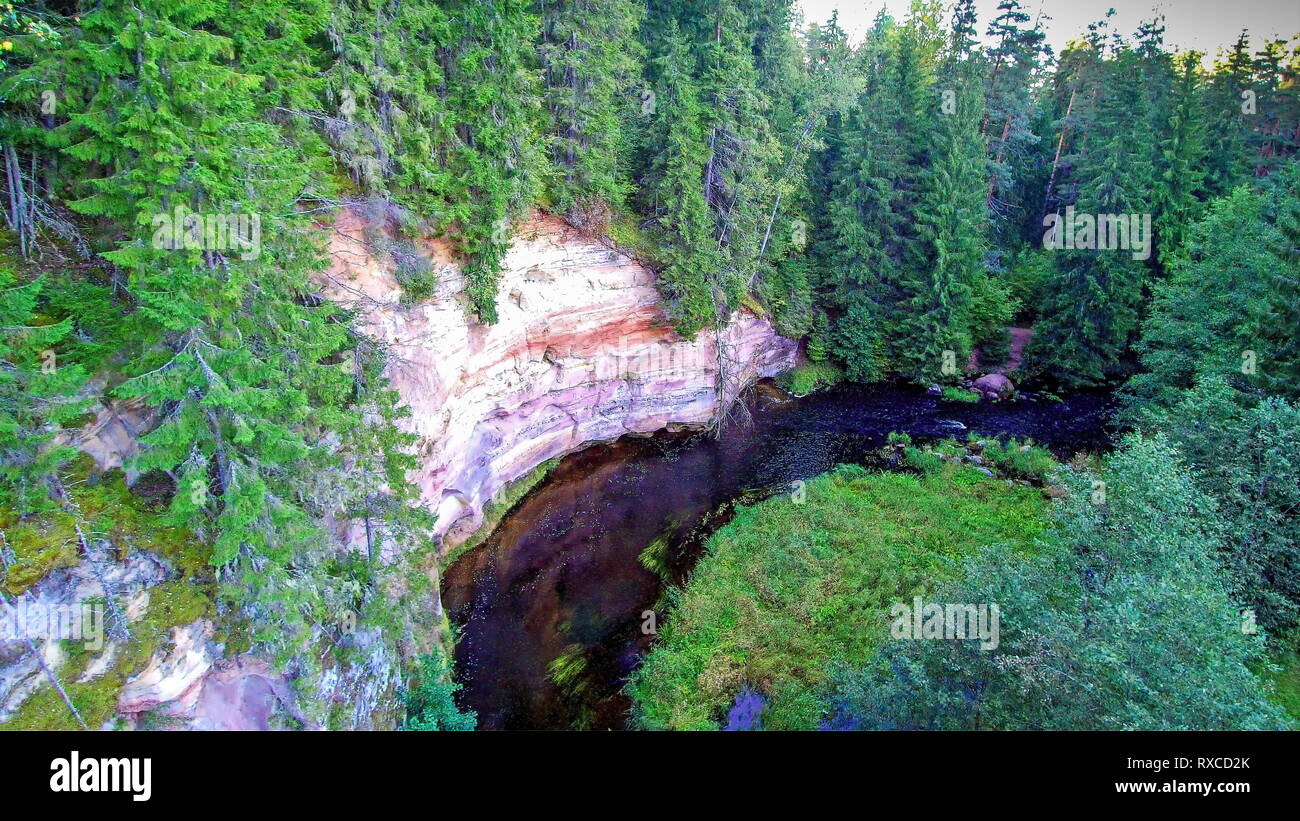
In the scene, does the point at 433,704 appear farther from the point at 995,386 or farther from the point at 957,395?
the point at 995,386

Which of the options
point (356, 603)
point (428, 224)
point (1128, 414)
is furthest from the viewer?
point (1128, 414)

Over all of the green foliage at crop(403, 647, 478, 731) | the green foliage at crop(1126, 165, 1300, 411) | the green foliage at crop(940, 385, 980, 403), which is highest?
the green foliage at crop(1126, 165, 1300, 411)

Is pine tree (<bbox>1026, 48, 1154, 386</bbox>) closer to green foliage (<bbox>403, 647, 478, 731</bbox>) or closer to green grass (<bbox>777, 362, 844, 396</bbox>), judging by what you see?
green grass (<bbox>777, 362, 844, 396</bbox>)

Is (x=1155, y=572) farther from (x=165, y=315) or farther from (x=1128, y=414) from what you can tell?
(x=1128, y=414)

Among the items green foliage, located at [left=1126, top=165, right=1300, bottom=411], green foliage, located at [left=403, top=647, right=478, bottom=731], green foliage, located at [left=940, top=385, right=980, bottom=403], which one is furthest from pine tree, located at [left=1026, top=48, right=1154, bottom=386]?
green foliage, located at [left=403, top=647, right=478, bottom=731]
